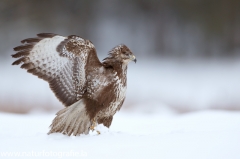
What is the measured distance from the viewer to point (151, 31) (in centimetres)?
874

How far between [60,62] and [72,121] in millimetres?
466

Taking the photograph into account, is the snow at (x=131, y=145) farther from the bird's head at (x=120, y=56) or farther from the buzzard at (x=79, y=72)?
the bird's head at (x=120, y=56)

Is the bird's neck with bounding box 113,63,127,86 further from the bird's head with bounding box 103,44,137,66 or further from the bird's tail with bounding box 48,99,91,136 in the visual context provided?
the bird's tail with bounding box 48,99,91,136

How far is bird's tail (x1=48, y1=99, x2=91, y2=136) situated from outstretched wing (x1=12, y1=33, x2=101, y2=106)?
5.8 inches

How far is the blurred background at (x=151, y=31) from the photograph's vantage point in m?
8.33

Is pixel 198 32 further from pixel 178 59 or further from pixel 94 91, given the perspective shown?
pixel 94 91

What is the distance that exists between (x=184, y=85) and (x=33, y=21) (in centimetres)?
307

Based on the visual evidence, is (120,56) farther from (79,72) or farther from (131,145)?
(131,145)

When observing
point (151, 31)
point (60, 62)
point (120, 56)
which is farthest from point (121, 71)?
point (151, 31)

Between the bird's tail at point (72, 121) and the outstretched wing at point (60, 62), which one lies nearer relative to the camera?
the bird's tail at point (72, 121)

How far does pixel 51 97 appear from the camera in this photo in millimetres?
7133

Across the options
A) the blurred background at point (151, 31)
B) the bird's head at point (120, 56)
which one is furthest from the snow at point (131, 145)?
the blurred background at point (151, 31)

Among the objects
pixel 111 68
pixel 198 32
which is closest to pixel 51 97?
pixel 198 32

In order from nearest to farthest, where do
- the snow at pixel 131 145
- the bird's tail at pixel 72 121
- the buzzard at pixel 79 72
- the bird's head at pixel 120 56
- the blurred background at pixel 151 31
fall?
the snow at pixel 131 145 → the bird's tail at pixel 72 121 → the buzzard at pixel 79 72 → the bird's head at pixel 120 56 → the blurred background at pixel 151 31
